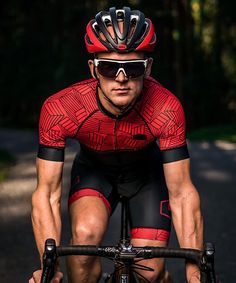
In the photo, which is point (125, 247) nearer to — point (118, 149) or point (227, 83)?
point (118, 149)

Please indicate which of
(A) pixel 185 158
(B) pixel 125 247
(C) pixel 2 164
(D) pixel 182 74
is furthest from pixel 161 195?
(D) pixel 182 74

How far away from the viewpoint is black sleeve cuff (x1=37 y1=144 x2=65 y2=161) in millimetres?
3871

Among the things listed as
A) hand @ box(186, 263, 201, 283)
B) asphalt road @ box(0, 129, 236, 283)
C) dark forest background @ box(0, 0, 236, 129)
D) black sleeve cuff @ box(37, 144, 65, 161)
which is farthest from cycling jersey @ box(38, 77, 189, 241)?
dark forest background @ box(0, 0, 236, 129)

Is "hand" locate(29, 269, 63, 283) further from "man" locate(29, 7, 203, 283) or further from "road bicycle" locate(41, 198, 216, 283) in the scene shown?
"road bicycle" locate(41, 198, 216, 283)

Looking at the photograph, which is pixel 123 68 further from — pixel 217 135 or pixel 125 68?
pixel 217 135

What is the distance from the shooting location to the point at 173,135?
396 cm

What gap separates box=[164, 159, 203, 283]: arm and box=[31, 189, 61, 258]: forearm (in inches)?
24.7

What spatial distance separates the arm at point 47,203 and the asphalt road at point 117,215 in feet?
9.55

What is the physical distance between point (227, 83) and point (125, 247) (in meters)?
34.0


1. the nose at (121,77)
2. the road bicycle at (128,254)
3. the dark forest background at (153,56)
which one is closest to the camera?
the road bicycle at (128,254)

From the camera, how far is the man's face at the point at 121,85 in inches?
148

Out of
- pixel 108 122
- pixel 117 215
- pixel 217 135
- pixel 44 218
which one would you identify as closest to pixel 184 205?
pixel 108 122

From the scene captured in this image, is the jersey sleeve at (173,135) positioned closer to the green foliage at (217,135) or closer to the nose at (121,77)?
the nose at (121,77)

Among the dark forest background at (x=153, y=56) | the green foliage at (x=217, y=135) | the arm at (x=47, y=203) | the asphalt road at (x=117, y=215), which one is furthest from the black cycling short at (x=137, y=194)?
the dark forest background at (x=153, y=56)
